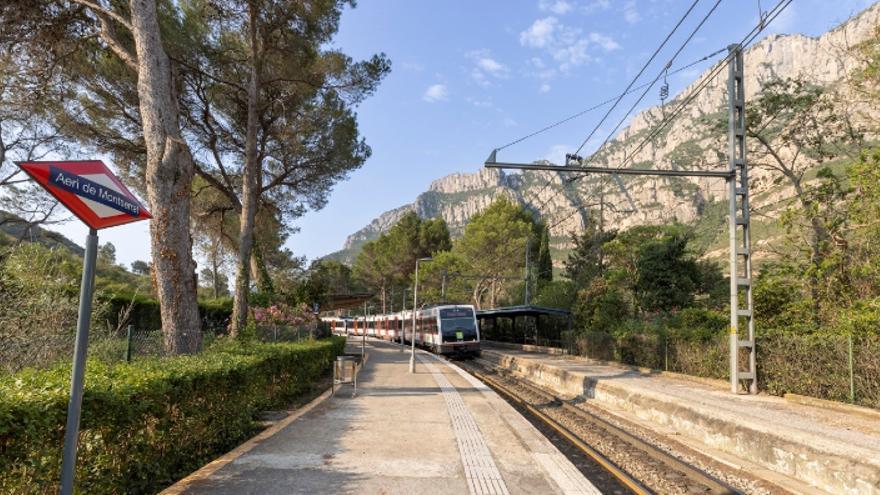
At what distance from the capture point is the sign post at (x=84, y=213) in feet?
9.16

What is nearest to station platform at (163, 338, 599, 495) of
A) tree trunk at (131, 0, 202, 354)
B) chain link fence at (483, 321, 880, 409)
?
tree trunk at (131, 0, 202, 354)

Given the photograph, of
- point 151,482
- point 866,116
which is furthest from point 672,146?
point 151,482

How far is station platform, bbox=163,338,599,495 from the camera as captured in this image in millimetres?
5195

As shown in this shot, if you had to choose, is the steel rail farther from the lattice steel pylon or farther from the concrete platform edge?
the lattice steel pylon

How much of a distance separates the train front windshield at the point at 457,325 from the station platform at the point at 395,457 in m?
19.1

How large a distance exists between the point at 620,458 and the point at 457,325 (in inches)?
868

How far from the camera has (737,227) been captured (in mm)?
13953

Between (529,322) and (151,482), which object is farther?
(529,322)

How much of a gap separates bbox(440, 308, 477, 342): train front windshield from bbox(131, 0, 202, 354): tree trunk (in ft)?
70.0

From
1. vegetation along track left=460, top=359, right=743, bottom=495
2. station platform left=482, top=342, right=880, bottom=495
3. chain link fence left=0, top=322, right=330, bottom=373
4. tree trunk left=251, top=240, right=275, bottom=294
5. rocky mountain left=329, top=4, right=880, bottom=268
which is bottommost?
vegetation along track left=460, top=359, right=743, bottom=495

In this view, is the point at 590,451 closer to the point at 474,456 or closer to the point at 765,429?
the point at 765,429

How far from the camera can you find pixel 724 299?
2962cm

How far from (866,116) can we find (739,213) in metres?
5.26

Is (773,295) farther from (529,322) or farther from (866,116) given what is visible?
(529,322)
